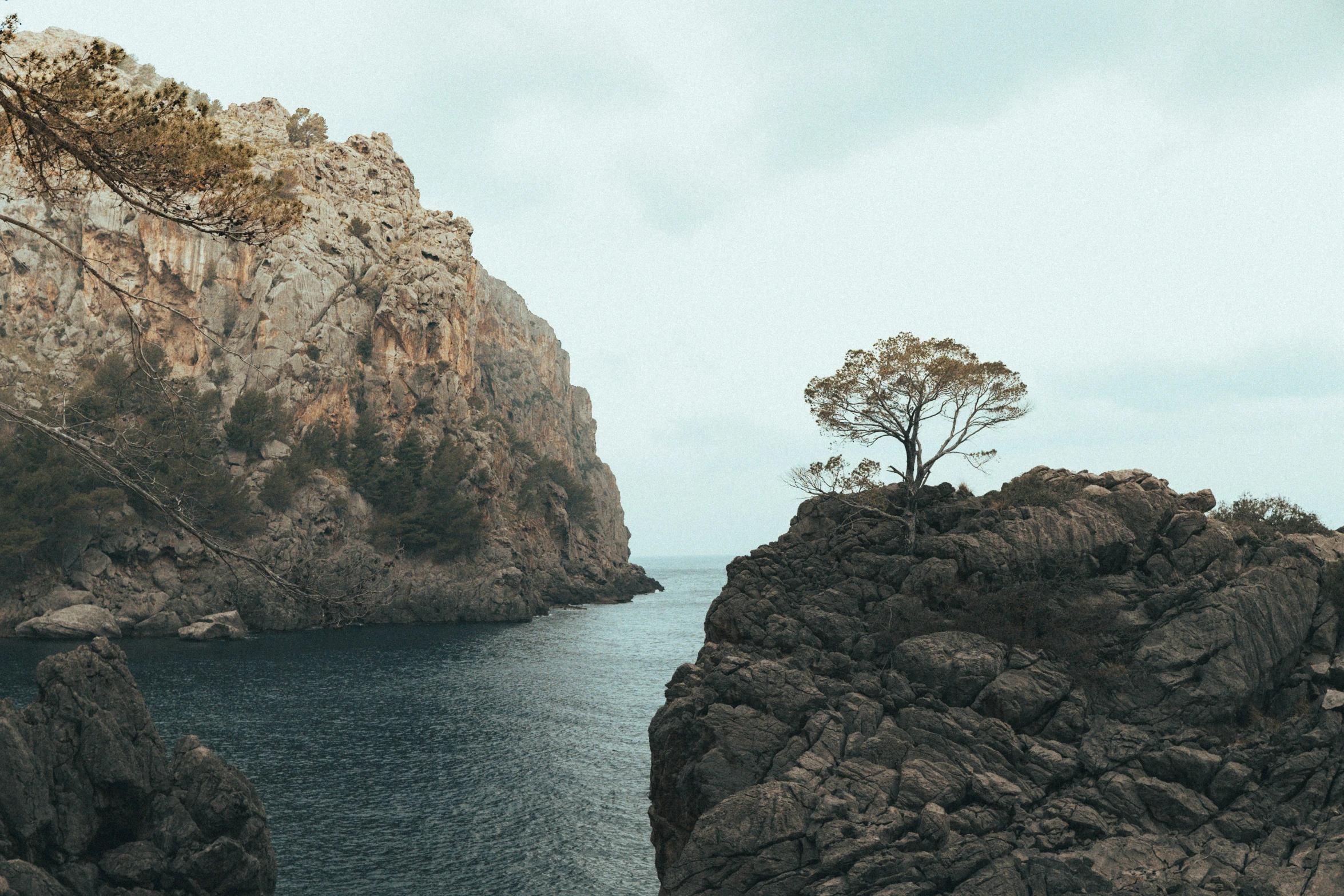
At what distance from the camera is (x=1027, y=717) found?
26.0 meters

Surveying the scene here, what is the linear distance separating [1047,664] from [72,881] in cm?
3228

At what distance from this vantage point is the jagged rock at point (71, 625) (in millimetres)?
74562

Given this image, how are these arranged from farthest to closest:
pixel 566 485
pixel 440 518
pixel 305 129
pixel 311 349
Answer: pixel 566 485 → pixel 305 129 → pixel 311 349 → pixel 440 518

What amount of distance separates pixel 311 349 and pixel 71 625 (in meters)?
47.0

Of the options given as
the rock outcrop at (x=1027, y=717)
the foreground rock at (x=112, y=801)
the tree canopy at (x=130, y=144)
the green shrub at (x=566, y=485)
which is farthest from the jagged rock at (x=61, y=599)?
the tree canopy at (x=130, y=144)

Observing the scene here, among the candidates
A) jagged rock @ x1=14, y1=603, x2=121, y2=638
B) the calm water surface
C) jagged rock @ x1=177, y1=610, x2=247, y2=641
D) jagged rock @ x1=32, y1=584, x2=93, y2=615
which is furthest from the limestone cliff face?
the calm water surface

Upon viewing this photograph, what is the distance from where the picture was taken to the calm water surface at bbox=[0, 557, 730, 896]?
102 ft

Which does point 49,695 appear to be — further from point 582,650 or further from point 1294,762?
point 582,650

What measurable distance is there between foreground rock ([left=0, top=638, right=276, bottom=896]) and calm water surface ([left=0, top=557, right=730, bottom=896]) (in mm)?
2963

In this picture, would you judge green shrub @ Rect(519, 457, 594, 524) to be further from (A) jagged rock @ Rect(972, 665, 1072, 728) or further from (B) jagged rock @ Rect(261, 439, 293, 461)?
(A) jagged rock @ Rect(972, 665, 1072, 728)

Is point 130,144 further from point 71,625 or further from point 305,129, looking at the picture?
point 305,129

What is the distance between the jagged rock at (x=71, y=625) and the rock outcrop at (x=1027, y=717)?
70.9 meters

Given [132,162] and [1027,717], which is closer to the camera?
[132,162]

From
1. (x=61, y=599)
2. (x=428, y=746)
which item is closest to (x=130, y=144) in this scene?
(x=428, y=746)
